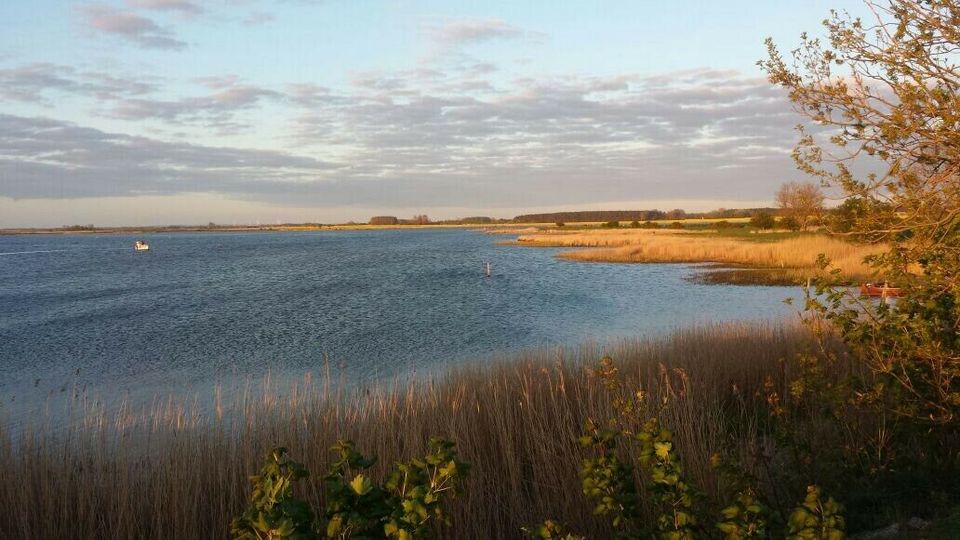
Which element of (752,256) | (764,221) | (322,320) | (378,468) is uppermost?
(764,221)

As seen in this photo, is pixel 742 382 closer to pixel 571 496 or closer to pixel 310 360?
pixel 571 496

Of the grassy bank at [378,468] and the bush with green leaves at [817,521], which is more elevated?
the bush with green leaves at [817,521]

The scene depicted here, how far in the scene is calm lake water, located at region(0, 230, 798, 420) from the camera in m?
16.5

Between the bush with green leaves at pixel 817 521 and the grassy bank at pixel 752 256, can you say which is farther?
the grassy bank at pixel 752 256

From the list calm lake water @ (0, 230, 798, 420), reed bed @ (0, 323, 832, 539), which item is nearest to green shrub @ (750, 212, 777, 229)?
calm lake water @ (0, 230, 798, 420)

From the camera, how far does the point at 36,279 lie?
50.2 m

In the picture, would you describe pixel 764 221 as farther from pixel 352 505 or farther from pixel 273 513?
pixel 273 513

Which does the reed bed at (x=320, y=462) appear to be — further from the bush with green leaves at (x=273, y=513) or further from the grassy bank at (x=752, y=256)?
the grassy bank at (x=752, y=256)

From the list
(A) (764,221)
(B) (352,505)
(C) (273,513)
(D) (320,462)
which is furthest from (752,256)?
(C) (273,513)

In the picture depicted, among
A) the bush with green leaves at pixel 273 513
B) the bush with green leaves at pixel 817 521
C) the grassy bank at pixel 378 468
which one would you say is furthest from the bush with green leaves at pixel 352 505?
the grassy bank at pixel 378 468

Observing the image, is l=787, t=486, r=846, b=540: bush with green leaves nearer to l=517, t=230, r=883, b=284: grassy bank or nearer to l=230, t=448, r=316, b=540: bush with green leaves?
l=230, t=448, r=316, b=540: bush with green leaves

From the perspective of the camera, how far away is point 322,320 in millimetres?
24625

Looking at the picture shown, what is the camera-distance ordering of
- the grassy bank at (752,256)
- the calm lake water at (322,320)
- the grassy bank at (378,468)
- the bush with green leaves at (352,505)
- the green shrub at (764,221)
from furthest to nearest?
1. the green shrub at (764,221)
2. the grassy bank at (752,256)
3. the calm lake water at (322,320)
4. the grassy bank at (378,468)
5. the bush with green leaves at (352,505)

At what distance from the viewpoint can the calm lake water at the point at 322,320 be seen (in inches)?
651
